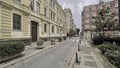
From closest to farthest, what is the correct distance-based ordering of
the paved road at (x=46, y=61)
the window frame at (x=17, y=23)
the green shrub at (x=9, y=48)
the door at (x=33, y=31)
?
the paved road at (x=46, y=61), the green shrub at (x=9, y=48), the window frame at (x=17, y=23), the door at (x=33, y=31)

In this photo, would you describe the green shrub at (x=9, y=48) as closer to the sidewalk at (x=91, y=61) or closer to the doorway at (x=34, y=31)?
the sidewalk at (x=91, y=61)

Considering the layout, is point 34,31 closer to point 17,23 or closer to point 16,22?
point 17,23

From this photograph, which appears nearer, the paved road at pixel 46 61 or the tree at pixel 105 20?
the paved road at pixel 46 61

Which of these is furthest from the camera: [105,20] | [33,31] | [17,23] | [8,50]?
[33,31]

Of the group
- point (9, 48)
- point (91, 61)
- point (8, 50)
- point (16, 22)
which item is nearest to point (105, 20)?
point (91, 61)

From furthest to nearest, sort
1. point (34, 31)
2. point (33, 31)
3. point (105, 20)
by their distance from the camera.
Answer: point (34, 31) < point (33, 31) < point (105, 20)

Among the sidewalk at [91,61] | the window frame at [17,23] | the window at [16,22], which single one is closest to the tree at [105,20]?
the sidewalk at [91,61]

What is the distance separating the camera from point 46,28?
2884 centimetres

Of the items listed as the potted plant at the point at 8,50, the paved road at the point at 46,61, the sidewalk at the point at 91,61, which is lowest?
the sidewalk at the point at 91,61

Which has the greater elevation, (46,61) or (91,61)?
(46,61)

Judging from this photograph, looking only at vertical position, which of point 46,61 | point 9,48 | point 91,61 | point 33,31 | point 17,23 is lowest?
point 91,61

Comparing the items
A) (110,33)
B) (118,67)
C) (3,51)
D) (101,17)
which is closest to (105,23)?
(101,17)

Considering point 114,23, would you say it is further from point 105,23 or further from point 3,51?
point 3,51

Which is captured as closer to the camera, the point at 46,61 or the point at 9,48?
the point at 9,48
